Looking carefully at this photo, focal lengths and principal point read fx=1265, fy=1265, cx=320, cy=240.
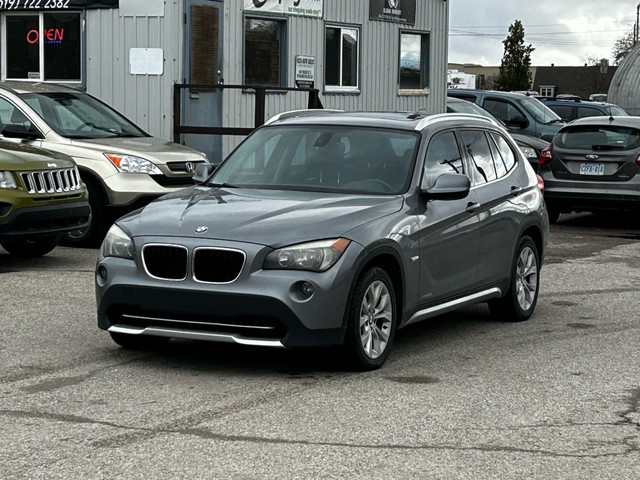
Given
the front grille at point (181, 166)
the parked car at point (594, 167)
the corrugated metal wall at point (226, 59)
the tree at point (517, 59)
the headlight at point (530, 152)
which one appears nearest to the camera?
the front grille at point (181, 166)

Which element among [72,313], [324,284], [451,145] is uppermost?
[451,145]

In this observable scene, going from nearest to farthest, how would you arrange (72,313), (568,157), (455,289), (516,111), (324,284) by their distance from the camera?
(324,284), (455,289), (72,313), (568,157), (516,111)

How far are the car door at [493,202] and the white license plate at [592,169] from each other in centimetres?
766

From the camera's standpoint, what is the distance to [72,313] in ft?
31.1

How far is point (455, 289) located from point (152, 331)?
2.20 m

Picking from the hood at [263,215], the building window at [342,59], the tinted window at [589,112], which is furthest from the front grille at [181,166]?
the tinted window at [589,112]

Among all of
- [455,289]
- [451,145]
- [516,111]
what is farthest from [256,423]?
[516,111]

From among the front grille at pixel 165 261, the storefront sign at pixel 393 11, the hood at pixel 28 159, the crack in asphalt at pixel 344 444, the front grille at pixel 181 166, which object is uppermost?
the storefront sign at pixel 393 11

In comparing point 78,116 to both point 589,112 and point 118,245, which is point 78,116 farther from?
point 589,112

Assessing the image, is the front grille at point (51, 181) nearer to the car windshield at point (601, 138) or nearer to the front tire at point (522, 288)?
the front tire at point (522, 288)

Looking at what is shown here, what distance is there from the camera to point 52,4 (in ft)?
64.3

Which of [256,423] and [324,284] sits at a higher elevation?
[324,284]

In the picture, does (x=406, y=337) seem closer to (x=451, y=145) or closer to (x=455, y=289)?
(x=455, y=289)

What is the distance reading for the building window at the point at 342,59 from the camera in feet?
73.4
